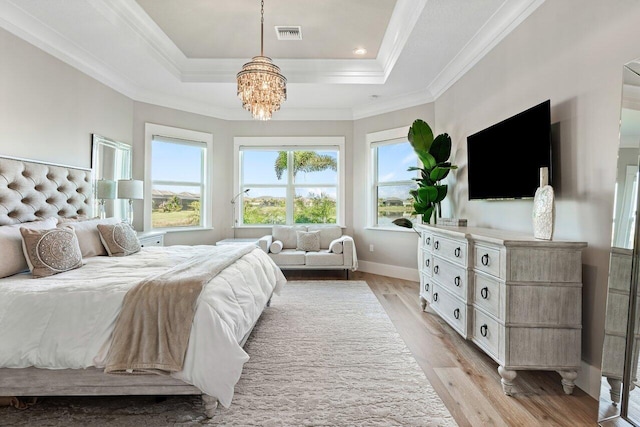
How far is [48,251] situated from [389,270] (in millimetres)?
4246

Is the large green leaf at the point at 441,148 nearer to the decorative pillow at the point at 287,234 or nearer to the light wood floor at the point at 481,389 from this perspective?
the light wood floor at the point at 481,389

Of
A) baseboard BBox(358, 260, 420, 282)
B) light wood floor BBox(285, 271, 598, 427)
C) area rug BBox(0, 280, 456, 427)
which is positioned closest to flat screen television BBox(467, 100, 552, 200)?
light wood floor BBox(285, 271, 598, 427)

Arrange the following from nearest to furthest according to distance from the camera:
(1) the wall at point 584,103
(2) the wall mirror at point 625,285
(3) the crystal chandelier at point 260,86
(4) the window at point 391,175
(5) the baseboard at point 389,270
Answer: (2) the wall mirror at point 625,285, (1) the wall at point 584,103, (3) the crystal chandelier at point 260,86, (5) the baseboard at point 389,270, (4) the window at point 391,175

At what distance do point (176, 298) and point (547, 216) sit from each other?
88.4 inches

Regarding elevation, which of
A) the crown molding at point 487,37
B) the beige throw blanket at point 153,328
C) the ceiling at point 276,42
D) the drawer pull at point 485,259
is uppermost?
the ceiling at point 276,42

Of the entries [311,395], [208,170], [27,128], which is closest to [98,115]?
[27,128]

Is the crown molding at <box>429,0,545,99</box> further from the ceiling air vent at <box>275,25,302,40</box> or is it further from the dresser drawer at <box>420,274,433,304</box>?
the dresser drawer at <box>420,274,433,304</box>

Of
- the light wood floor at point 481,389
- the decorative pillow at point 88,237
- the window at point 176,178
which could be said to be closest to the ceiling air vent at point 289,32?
the window at point 176,178

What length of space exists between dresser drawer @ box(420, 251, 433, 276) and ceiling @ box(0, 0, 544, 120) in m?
2.09

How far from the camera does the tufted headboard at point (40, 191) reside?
2.59 meters

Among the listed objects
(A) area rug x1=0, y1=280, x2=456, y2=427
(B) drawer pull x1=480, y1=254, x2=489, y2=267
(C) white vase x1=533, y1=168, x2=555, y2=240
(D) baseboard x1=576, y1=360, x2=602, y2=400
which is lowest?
(A) area rug x1=0, y1=280, x2=456, y2=427

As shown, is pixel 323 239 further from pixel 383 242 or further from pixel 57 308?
pixel 57 308

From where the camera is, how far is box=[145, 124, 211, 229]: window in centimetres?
487

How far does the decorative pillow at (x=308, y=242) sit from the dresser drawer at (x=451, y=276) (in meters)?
2.35
